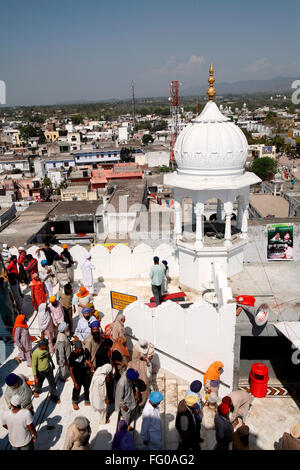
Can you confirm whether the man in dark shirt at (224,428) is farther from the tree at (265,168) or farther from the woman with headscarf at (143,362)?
the tree at (265,168)

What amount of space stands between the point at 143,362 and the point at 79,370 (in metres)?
1.27

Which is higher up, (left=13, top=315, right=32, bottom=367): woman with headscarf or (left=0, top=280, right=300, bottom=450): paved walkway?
(left=13, top=315, right=32, bottom=367): woman with headscarf

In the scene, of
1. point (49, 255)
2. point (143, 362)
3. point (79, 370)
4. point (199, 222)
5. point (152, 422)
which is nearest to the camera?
point (152, 422)

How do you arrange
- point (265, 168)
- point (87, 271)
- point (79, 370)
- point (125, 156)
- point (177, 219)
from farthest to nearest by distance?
point (125, 156), point (265, 168), point (177, 219), point (87, 271), point (79, 370)

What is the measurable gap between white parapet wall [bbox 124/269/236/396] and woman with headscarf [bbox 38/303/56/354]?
68.4 inches

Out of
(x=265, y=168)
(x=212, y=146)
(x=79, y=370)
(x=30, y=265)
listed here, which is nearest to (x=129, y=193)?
(x=30, y=265)

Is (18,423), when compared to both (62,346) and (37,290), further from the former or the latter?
(37,290)

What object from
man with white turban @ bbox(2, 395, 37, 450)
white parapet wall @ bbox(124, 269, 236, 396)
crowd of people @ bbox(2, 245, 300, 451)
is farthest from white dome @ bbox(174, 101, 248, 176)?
man with white turban @ bbox(2, 395, 37, 450)

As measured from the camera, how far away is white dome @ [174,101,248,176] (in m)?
9.07

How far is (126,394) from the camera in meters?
5.94

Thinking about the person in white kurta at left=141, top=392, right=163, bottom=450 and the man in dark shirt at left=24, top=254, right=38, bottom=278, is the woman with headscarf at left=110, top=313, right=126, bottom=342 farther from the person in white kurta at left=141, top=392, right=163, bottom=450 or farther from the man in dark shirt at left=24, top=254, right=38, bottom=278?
the man in dark shirt at left=24, top=254, right=38, bottom=278

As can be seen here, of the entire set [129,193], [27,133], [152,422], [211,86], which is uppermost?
[211,86]

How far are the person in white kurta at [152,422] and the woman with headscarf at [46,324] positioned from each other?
3.22 metres

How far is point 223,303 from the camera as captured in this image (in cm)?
782
